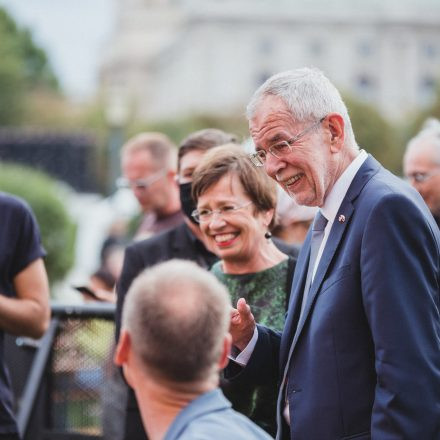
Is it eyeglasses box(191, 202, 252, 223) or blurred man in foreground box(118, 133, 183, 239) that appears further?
blurred man in foreground box(118, 133, 183, 239)

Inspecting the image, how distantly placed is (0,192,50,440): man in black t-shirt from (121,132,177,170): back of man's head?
2.29 meters

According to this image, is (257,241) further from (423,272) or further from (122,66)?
(122,66)

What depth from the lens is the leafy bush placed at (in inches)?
620

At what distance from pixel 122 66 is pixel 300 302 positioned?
10172cm

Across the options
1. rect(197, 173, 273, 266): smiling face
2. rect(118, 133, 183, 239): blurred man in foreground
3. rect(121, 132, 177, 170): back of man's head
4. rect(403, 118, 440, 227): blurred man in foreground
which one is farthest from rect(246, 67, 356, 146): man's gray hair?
rect(121, 132, 177, 170): back of man's head

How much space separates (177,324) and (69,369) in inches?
140

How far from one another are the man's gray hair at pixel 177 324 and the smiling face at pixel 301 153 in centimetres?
94

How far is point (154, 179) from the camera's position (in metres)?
6.57

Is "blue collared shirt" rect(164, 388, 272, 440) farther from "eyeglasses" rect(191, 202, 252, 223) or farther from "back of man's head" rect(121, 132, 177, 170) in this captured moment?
"back of man's head" rect(121, 132, 177, 170)

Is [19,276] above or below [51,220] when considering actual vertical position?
above

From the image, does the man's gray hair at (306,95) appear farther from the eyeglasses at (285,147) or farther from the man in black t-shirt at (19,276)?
the man in black t-shirt at (19,276)

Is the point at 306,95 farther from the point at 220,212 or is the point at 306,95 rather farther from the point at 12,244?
the point at 12,244

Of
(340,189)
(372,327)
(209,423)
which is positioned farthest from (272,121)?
(209,423)

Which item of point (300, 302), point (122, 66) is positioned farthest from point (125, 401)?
point (122, 66)
